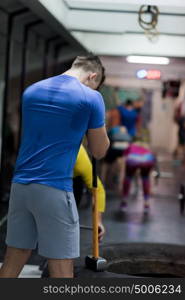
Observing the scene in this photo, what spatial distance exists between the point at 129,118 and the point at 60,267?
6411mm

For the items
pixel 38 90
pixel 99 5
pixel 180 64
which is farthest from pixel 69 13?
pixel 38 90

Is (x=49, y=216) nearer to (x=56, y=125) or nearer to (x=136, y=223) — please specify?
(x=56, y=125)

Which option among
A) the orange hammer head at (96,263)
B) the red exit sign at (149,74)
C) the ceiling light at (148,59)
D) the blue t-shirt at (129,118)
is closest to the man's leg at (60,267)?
the orange hammer head at (96,263)

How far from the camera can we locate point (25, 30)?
8.00m

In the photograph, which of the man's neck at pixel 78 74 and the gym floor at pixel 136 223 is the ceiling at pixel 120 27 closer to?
the gym floor at pixel 136 223

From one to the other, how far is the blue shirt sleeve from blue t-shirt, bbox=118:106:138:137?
628 cm

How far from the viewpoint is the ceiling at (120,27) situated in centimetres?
691

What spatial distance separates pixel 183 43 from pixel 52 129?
6.21 metres

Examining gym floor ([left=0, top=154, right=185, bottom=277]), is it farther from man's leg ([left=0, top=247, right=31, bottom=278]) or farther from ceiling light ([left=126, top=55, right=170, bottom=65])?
ceiling light ([left=126, top=55, right=170, bottom=65])

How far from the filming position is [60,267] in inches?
109

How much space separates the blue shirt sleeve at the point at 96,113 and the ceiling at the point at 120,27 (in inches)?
103

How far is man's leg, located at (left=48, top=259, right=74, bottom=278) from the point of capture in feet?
9.06

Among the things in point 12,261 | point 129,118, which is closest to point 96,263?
point 12,261

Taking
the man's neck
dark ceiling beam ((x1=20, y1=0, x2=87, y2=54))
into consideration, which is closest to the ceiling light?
dark ceiling beam ((x1=20, y1=0, x2=87, y2=54))
